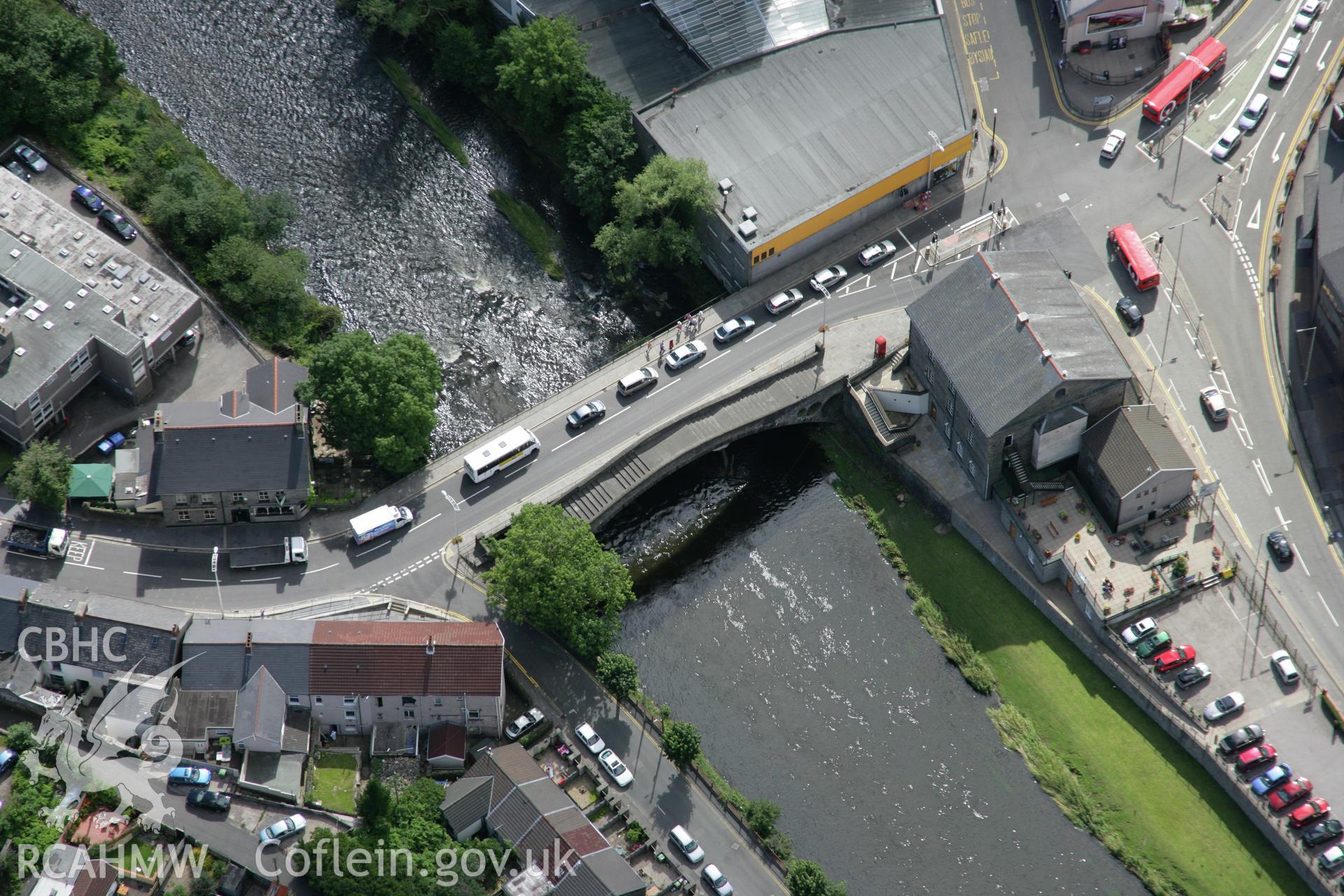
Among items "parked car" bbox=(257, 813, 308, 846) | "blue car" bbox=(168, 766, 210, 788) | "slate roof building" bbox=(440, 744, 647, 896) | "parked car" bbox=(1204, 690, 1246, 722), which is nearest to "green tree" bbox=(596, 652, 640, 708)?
"slate roof building" bbox=(440, 744, 647, 896)

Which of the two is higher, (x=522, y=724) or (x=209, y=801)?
(x=209, y=801)

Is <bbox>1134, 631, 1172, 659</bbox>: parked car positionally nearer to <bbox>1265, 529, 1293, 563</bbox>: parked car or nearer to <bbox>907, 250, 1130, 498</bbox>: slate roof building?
<bbox>1265, 529, 1293, 563</bbox>: parked car

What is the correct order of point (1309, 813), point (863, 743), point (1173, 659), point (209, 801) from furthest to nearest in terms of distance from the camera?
1. point (863, 743)
2. point (1173, 659)
3. point (1309, 813)
4. point (209, 801)

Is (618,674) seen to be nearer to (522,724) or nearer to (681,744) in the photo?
(681,744)

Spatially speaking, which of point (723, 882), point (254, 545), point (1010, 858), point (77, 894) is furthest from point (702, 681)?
point (77, 894)

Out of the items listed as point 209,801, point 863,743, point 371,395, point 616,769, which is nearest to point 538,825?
point 616,769

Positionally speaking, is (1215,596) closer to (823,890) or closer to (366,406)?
(823,890)
